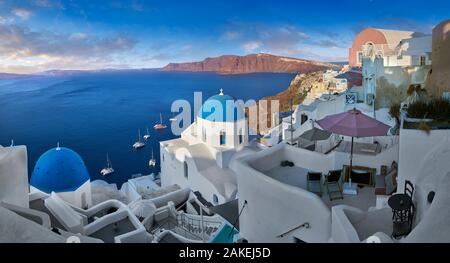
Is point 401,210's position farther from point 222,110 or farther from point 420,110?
point 222,110

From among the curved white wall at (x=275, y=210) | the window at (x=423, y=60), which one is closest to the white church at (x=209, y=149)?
the window at (x=423, y=60)

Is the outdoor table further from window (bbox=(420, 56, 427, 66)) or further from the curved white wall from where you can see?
window (bbox=(420, 56, 427, 66))

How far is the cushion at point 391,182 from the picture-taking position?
6367 mm

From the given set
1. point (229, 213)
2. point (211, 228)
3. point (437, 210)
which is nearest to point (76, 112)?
point (211, 228)

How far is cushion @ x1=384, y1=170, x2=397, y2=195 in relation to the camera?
637 centimetres

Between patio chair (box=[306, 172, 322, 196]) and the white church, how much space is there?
941 centimetres

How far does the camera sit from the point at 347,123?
744 centimetres

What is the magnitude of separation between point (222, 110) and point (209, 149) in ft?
6.27

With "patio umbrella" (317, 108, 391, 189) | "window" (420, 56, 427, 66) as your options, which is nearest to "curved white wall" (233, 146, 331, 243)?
"patio umbrella" (317, 108, 391, 189)

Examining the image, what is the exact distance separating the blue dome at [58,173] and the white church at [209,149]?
4276mm

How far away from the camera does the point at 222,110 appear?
728 inches

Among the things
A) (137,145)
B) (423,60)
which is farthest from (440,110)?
(137,145)
